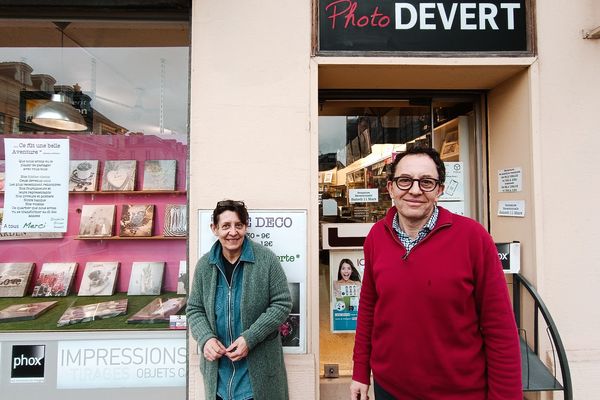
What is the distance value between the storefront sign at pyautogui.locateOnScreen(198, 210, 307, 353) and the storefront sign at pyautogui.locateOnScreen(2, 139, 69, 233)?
1446 mm

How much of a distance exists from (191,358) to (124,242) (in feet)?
4.55

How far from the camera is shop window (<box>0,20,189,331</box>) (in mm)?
3330

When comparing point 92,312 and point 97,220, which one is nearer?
point 92,312

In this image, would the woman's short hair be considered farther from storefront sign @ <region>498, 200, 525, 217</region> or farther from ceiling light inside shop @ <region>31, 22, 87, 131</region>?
storefront sign @ <region>498, 200, 525, 217</region>

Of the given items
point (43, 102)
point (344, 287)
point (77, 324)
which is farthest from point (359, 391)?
point (43, 102)

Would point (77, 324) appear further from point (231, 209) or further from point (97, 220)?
point (231, 209)

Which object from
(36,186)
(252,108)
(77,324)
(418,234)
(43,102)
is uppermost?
(43,102)

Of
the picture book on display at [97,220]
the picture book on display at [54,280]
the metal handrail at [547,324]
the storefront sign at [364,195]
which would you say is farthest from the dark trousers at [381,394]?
the picture book on display at [54,280]

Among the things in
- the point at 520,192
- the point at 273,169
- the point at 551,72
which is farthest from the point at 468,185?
the point at 273,169

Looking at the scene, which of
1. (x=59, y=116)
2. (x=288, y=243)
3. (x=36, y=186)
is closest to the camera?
(x=288, y=243)

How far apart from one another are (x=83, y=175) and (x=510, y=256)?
3.70 meters

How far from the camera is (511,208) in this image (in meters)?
3.19

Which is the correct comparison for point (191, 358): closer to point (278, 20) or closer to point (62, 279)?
point (62, 279)

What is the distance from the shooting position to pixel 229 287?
2293 mm
